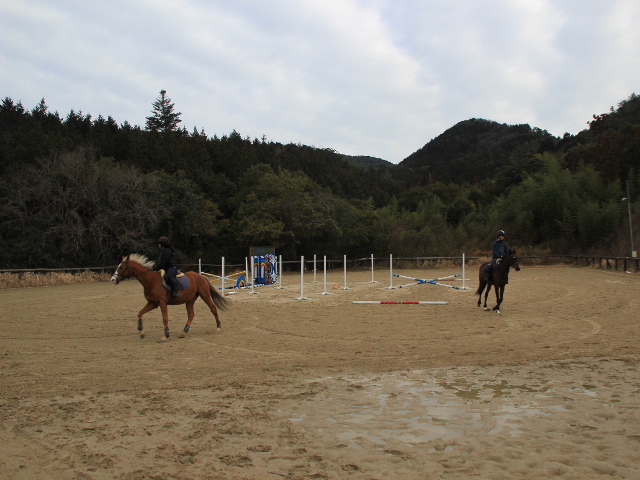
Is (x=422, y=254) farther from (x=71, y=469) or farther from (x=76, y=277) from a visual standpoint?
(x=71, y=469)

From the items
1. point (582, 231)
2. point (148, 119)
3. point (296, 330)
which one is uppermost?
point (148, 119)

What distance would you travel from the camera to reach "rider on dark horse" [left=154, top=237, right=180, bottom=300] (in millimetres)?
8984

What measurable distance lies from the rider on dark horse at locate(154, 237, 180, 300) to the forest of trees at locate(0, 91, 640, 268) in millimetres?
22651

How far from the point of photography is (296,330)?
388 inches

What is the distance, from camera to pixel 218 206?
4422 centimetres

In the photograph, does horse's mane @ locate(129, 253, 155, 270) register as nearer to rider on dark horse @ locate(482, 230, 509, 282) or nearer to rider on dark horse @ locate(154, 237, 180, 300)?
rider on dark horse @ locate(154, 237, 180, 300)

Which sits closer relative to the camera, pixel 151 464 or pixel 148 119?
pixel 151 464

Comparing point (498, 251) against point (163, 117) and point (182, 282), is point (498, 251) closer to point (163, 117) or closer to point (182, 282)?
point (182, 282)

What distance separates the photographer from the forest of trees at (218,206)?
97.0ft

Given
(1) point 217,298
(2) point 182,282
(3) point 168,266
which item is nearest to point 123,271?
(3) point 168,266

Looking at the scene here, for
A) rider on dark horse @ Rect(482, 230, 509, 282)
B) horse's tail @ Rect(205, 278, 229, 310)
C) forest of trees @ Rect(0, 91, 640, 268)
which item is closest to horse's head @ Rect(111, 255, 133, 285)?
horse's tail @ Rect(205, 278, 229, 310)

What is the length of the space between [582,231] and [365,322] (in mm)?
31245

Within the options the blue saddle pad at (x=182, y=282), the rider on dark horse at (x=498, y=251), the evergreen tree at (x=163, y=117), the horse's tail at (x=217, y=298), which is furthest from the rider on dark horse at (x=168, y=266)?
the evergreen tree at (x=163, y=117)

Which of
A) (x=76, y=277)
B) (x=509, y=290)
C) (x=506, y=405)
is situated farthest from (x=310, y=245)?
(x=506, y=405)
